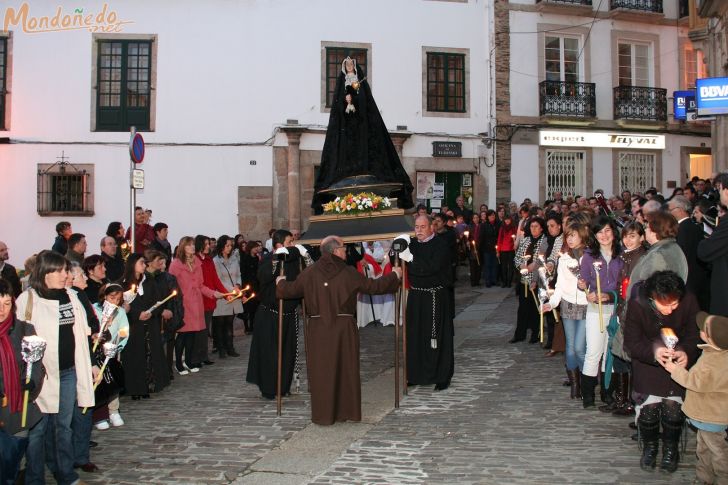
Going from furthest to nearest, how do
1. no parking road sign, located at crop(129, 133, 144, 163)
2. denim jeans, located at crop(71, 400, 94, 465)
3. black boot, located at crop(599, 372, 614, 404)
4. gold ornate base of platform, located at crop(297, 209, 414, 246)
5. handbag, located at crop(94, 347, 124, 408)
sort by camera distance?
no parking road sign, located at crop(129, 133, 144, 163)
gold ornate base of platform, located at crop(297, 209, 414, 246)
black boot, located at crop(599, 372, 614, 404)
handbag, located at crop(94, 347, 124, 408)
denim jeans, located at crop(71, 400, 94, 465)

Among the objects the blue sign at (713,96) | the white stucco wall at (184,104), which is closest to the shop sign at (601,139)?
the white stucco wall at (184,104)

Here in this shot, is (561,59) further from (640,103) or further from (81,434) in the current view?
(81,434)

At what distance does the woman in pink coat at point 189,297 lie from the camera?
10617 millimetres

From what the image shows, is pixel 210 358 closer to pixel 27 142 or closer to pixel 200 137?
pixel 200 137

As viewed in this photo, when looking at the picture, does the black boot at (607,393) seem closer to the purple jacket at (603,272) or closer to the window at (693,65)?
the purple jacket at (603,272)

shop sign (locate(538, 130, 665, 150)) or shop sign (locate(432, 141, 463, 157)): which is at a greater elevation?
shop sign (locate(538, 130, 665, 150))

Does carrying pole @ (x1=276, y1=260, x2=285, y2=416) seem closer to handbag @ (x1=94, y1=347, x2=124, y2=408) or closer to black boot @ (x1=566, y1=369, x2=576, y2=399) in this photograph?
handbag @ (x1=94, y1=347, x2=124, y2=408)

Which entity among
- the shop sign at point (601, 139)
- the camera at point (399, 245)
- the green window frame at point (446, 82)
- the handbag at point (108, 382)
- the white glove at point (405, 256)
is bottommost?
the handbag at point (108, 382)

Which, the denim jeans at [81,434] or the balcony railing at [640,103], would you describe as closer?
the denim jeans at [81,434]

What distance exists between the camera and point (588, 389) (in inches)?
304

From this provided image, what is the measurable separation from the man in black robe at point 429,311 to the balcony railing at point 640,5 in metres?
17.6

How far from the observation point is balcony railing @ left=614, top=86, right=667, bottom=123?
23.8 m

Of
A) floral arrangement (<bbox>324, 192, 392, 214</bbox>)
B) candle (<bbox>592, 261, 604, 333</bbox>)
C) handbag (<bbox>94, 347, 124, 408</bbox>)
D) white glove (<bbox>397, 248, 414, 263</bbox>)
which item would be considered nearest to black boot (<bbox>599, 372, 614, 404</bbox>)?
candle (<bbox>592, 261, 604, 333</bbox>)

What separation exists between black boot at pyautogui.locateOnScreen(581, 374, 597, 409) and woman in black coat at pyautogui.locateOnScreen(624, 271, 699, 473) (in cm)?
168
